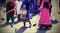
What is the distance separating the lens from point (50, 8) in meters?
1.83

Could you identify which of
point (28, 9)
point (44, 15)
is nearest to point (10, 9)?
point (28, 9)

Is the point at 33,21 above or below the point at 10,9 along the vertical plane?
below

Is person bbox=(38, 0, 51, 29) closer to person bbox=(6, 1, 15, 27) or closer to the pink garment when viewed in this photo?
the pink garment

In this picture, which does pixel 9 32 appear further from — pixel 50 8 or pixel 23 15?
pixel 50 8

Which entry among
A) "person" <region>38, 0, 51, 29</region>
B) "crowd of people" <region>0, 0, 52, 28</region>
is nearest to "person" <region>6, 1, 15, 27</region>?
"crowd of people" <region>0, 0, 52, 28</region>

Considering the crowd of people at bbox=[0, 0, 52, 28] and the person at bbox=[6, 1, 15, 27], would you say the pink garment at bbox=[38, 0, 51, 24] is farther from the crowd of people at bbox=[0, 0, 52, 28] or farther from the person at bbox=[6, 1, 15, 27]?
the person at bbox=[6, 1, 15, 27]

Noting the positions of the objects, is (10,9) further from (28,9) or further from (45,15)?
(45,15)

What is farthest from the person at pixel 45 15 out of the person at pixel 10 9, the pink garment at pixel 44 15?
the person at pixel 10 9

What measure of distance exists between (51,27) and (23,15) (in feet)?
1.08

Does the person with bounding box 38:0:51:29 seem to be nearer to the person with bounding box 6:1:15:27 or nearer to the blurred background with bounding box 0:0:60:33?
the blurred background with bounding box 0:0:60:33

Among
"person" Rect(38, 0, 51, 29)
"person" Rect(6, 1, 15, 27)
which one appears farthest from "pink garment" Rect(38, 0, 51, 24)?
"person" Rect(6, 1, 15, 27)

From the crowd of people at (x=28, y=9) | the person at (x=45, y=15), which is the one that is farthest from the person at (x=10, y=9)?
the person at (x=45, y=15)

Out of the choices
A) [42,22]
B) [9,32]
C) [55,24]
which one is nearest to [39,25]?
[42,22]

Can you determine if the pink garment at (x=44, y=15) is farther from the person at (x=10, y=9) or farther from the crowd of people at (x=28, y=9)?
the person at (x=10, y=9)
